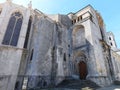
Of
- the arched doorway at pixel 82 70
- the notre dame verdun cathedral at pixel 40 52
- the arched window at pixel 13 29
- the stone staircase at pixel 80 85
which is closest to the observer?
the stone staircase at pixel 80 85

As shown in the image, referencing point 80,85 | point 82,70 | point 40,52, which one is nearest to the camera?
point 80,85

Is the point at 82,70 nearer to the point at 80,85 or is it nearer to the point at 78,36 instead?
the point at 80,85

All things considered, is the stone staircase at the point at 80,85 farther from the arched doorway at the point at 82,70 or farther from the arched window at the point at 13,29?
the arched window at the point at 13,29

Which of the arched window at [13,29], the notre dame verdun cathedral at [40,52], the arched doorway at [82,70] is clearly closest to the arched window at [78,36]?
the notre dame verdun cathedral at [40,52]

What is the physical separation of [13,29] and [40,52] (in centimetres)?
439

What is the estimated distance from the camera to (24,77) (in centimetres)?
1095

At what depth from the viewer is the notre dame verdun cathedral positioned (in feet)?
33.7

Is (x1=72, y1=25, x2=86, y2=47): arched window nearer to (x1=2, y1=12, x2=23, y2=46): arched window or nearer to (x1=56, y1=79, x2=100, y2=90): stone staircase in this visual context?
(x1=56, y1=79, x2=100, y2=90): stone staircase

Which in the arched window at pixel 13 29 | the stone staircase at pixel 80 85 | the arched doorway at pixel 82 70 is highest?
the arched window at pixel 13 29

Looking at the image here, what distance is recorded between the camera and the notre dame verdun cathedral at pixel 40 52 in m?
10.3

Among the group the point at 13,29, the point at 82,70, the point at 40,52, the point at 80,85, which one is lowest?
the point at 80,85

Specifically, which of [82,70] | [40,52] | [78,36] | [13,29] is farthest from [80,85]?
[13,29]

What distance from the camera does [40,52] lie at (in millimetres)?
12039

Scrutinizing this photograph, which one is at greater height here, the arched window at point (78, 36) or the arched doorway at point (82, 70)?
the arched window at point (78, 36)
